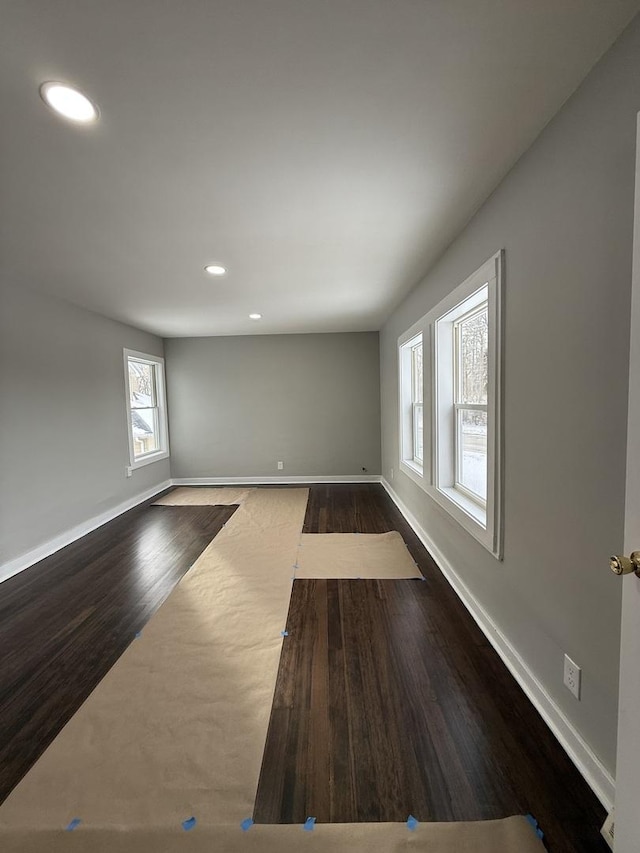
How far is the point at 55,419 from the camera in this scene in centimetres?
347

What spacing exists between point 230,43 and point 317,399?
16.2ft

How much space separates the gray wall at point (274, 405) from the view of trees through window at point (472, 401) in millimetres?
3074

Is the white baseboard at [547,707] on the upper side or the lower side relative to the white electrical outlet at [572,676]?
lower

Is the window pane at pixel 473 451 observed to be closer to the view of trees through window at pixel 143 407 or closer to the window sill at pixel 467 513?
the window sill at pixel 467 513

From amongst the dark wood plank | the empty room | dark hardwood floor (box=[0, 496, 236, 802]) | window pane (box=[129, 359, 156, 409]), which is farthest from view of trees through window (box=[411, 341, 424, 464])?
window pane (box=[129, 359, 156, 409])

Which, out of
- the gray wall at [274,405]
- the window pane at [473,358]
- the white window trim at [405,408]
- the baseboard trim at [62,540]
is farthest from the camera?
the gray wall at [274,405]

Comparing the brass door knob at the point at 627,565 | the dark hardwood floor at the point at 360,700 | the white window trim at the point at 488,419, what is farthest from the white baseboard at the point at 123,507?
the brass door knob at the point at 627,565

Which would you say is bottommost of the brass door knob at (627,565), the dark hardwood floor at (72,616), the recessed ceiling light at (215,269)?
the dark hardwood floor at (72,616)

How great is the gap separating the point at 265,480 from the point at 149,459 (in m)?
1.79

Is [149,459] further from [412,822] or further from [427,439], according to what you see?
[412,822]

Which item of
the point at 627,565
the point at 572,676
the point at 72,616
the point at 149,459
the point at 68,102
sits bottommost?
the point at 72,616

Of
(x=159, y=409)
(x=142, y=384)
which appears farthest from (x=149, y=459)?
(x=142, y=384)

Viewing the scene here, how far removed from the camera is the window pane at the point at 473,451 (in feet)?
8.04

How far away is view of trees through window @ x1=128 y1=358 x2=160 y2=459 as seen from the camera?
5.22 metres
